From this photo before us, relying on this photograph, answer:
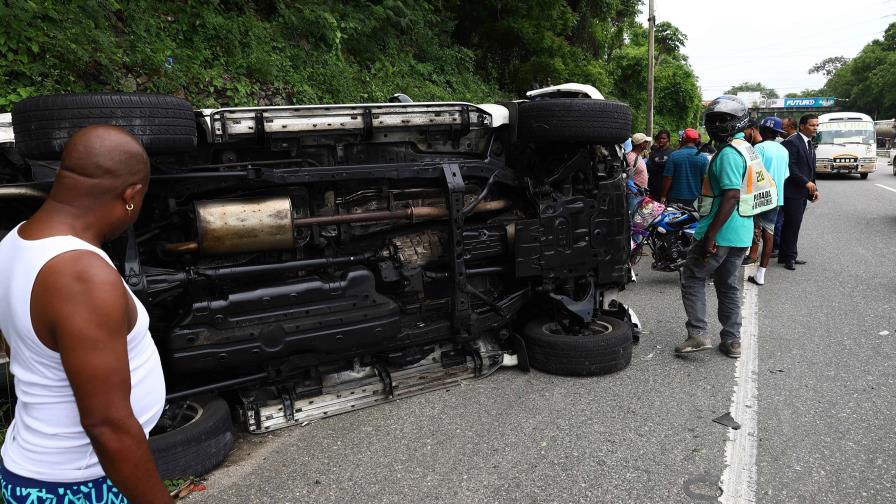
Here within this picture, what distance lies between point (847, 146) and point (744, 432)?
2214 cm

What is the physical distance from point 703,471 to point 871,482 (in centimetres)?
82

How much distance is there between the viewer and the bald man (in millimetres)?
1398

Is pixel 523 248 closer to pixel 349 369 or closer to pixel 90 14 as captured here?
pixel 349 369

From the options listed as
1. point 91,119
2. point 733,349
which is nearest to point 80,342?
point 91,119

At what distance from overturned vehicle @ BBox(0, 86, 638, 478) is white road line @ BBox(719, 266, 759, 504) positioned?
88 cm

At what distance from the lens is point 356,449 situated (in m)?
3.63

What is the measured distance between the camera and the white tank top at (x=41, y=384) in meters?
1.43

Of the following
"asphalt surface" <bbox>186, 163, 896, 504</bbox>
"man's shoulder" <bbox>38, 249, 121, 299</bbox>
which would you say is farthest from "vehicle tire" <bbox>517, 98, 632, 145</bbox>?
"man's shoulder" <bbox>38, 249, 121, 299</bbox>

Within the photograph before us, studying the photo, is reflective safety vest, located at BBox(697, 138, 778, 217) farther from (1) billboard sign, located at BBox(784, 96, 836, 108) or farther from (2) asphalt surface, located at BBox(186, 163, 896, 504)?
(1) billboard sign, located at BBox(784, 96, 836, 108)

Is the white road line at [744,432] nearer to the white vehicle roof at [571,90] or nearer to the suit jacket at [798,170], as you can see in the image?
the white vehicle roof at [571,90]

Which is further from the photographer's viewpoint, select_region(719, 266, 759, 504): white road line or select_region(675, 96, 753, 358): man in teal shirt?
select_region(675, 96, 753, 358): man in teal shirt

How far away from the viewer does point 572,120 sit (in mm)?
4352

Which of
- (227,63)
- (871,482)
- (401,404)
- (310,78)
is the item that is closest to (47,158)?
(401,404)

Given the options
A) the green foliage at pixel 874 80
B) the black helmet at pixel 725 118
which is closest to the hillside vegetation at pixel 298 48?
the black helmet at pixel 725 118
